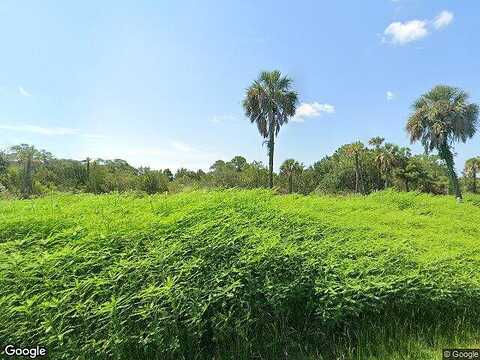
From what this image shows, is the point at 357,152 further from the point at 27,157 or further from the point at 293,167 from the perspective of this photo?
the point at 27,157

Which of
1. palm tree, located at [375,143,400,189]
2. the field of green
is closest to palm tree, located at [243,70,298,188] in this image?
palm tree, located at [375,143,400,189]

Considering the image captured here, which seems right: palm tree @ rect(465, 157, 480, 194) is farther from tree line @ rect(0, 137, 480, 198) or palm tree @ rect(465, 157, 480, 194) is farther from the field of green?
the field of green

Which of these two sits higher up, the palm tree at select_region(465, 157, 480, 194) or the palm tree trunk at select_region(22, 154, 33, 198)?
the palm tree at select_region(465, 157, 480, 194)

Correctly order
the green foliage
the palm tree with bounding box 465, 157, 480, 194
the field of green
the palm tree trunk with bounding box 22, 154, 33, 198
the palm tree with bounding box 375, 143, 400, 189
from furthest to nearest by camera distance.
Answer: the palm tree with bounding box 465, 157, 480, 194
the green foliage
the palm tree with bounding box 375, 143, 400, 189
the palm tree trunk with bounding box 22, 154, 33, 198
the field of green

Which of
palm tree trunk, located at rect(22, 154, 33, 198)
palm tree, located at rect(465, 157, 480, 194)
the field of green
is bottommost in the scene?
the field of green

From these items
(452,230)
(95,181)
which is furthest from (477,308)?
(95,181)

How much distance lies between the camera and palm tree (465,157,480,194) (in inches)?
2292

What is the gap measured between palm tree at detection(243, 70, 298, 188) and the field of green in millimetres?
27207

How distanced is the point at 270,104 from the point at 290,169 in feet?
66.1

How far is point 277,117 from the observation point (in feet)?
107

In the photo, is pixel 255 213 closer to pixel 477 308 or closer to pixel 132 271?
pixel 132 271

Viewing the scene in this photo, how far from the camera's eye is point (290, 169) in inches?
2032

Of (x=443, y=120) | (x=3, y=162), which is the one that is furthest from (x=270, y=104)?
(x=3, y=162)

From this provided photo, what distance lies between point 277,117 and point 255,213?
27585 millimetres
